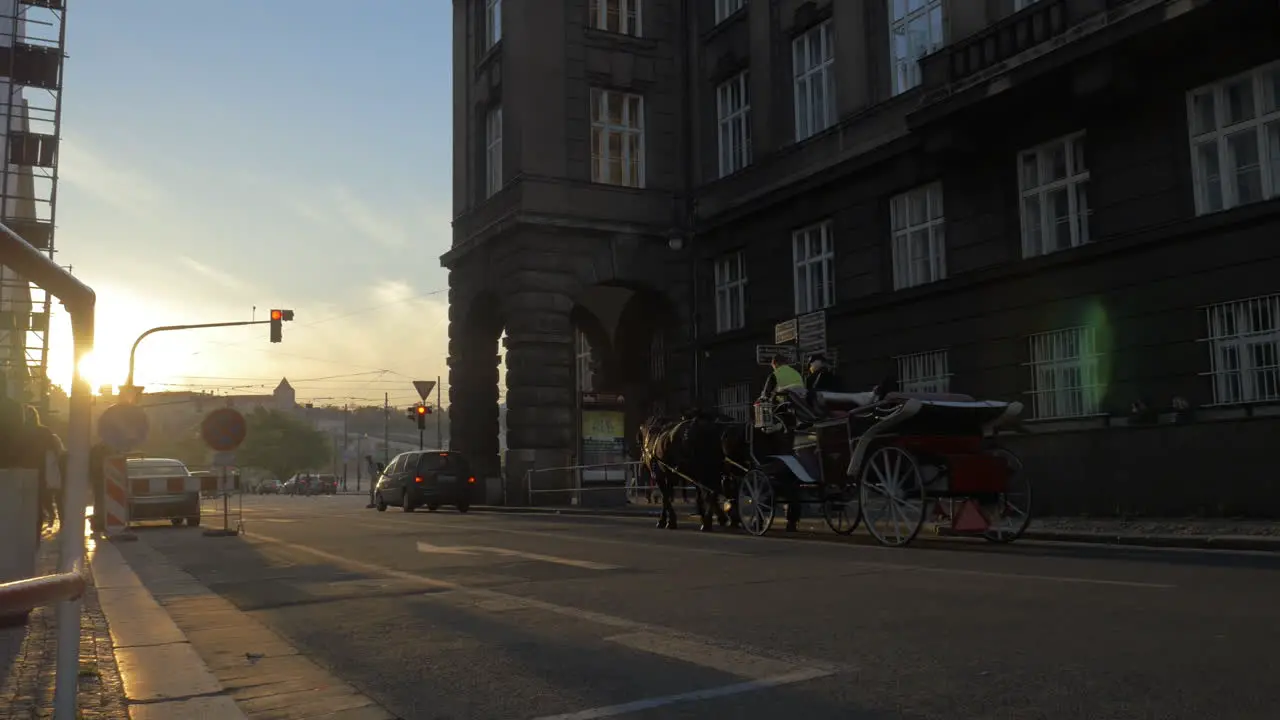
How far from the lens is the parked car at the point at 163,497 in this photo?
2270cm

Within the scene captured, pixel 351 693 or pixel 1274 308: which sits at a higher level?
pixel 1274 308

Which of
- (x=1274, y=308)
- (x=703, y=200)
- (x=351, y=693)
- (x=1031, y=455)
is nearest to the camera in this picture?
(x=351, y=693)

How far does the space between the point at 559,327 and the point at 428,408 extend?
8.94m

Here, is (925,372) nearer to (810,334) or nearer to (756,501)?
(810,334)

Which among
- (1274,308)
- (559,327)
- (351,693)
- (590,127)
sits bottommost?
(351,693)

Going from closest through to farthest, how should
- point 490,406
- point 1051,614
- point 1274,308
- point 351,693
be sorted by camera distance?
A: 1. point 351,693
2. point 1051,614
3. point 1274,308
4. point 490,406

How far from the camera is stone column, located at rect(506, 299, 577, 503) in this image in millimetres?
29609

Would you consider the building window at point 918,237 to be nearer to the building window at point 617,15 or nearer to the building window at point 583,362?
the building window at point 617,15

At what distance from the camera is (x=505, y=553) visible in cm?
1188

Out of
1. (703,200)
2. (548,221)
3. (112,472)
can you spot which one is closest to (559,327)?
(548,221)

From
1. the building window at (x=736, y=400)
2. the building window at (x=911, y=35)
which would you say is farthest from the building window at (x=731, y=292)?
the building window at (x=911, y=35)

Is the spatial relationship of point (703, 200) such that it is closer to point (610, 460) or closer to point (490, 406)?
point (610, 460)

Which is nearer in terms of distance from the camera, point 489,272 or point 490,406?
point 489,272

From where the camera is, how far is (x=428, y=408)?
1459 inches
